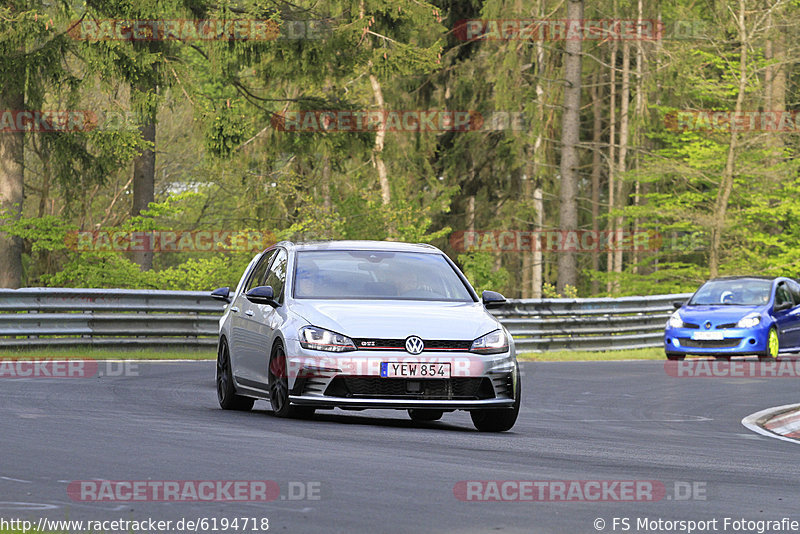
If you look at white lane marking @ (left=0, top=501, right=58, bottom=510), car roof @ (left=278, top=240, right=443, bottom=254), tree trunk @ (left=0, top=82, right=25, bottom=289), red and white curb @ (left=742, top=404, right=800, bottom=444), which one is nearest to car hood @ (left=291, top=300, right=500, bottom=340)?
car roof @ (left=278, top=240, right=443, bottom=254)

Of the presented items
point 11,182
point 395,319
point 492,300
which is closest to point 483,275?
point 11,182

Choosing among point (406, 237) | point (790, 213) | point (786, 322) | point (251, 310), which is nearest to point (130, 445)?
point (251, 310)

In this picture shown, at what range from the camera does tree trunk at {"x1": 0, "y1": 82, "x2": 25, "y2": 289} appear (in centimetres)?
2864

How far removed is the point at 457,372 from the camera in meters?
11.7

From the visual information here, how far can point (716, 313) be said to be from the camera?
25.2 metres

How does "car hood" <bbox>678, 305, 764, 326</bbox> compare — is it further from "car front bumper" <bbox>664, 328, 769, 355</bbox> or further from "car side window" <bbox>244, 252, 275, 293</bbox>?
"car side window" <bbox>244, 252, 275, 293</bbox>

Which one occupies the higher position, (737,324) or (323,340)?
(323,340)

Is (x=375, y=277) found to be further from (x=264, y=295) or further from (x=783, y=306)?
(x=783, y=306)

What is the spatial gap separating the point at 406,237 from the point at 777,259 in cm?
1297

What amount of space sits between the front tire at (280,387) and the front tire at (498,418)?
1509mm

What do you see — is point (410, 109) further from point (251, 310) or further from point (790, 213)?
point (251, 310)

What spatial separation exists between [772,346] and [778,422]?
10892 mm

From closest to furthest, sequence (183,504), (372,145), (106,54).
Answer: (183,504) < (106,54) < (372,145)

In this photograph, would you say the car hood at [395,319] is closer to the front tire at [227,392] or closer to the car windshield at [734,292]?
the front tire at [227,392]
